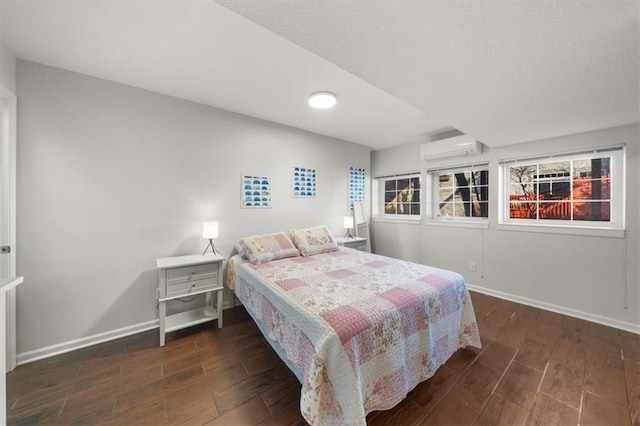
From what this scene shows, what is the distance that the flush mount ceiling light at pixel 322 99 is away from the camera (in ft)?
7.85

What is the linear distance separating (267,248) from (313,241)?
24.7 inches

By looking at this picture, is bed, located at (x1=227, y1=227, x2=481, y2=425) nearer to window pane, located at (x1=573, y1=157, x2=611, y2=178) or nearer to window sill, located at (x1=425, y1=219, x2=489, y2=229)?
window sill, located at (x1=425, y1=219, x2=489, y2=229)

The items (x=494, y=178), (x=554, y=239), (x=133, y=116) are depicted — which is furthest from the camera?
A: (x=494, y=178)

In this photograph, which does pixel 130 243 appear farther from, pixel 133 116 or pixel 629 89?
pixel 629 89

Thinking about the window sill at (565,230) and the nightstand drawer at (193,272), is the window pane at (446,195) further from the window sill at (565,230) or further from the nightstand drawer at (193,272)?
the nightstand drawer at (193,272)

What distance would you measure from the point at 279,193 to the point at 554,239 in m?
3.44

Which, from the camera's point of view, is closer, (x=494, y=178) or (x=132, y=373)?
(x=132, y=373)

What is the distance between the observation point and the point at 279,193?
3.37m

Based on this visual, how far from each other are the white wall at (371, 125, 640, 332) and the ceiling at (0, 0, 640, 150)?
438mm

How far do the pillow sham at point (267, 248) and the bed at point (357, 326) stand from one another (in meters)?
0.15

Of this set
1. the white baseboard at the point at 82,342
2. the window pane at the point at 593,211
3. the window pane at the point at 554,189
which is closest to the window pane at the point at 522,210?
the window pane at the point at 554,189

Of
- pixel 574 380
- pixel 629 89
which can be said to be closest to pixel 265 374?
pixel 574 380

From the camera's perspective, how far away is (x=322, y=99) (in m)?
2.45

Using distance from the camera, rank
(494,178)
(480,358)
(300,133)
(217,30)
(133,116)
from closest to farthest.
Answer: (217,30)
(480,358)
(133,116)
(494,178)
(300,133)
